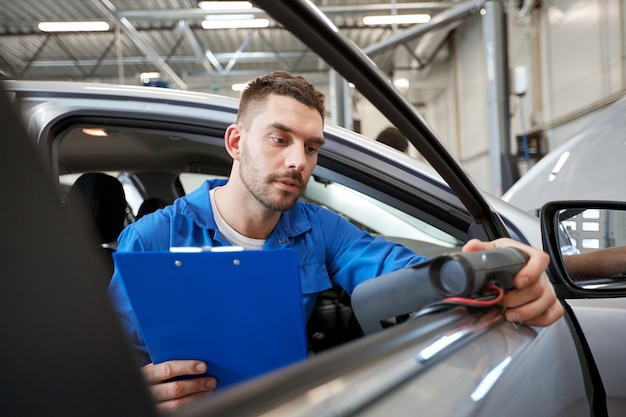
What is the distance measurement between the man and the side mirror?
39 cm

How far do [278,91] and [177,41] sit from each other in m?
11.5

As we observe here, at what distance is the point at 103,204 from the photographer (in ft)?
5.68

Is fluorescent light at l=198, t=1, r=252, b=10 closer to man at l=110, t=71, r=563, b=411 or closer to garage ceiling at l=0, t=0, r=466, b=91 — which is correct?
garage ceiling at l=0, t=0, r=466, b=91

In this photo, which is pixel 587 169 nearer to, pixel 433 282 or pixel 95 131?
pixel 433 282

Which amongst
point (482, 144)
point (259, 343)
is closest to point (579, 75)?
point (482, 144)

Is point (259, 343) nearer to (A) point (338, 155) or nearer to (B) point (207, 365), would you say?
(B) point (207, 365)

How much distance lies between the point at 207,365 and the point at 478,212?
762mm

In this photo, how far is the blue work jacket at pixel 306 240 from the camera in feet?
4.42

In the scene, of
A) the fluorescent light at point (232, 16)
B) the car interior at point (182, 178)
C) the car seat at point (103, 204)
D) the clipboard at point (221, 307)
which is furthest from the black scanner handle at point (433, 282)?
the fluorescent light at point (232, 16)

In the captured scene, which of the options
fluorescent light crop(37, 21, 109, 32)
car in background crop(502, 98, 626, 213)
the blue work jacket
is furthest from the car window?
fluorescent light crop(37, 21, 109, 32)

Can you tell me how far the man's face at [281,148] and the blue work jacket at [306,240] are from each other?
146mm

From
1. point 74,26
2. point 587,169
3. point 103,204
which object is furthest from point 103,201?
point 74,26

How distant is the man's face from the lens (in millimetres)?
1409

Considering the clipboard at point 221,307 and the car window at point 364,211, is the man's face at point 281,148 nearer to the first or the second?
the clipboard at point 221,307
